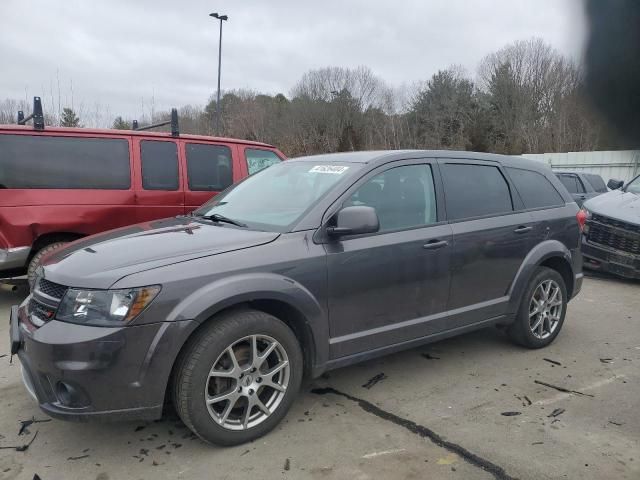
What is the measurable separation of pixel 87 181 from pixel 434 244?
4033 millimetres

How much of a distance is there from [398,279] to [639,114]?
6.58ft

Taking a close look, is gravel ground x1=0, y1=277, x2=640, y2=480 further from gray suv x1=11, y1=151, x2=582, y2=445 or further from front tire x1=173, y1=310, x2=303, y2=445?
gray suv x1=11, y1=151, x2=582, y2=445

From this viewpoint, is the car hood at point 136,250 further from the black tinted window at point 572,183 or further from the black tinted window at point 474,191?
the black tinted window at point 572,183

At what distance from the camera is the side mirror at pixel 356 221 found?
313 centimetres

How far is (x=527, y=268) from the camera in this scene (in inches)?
170

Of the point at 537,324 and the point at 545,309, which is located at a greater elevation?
the point at 545,309

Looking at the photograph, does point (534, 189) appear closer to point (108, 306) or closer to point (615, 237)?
point (615, 237)

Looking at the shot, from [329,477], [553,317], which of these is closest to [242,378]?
[329,477]

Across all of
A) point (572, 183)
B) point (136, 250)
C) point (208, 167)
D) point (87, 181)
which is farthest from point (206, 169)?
point (572, 183)

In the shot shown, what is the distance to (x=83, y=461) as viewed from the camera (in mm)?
2816

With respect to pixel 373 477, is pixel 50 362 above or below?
above

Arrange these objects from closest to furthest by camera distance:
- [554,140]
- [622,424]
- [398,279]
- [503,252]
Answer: [622,424] < [398,279] < [503,252] < [554,140]

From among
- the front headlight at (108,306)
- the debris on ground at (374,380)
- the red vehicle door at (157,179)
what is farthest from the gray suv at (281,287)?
the red vehicle door at (157,179)

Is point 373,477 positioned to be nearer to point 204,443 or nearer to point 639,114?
point 204,443
